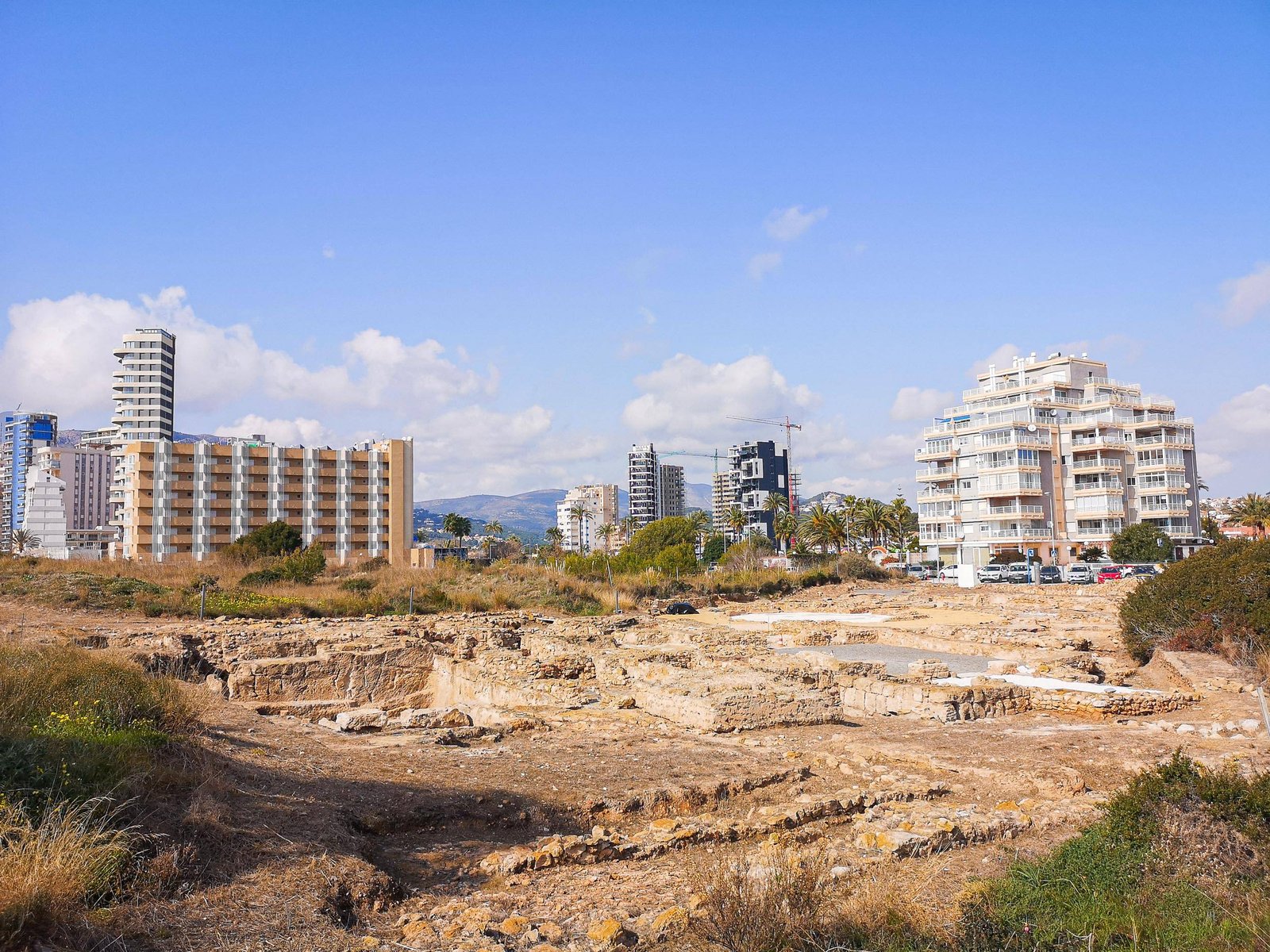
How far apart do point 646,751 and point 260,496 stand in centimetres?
8048

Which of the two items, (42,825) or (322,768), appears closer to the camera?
(42,825)

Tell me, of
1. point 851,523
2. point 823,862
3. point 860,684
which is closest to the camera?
point 823,862

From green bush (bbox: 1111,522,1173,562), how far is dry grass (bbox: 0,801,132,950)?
214ft

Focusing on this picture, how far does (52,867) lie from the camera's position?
16.7 feet

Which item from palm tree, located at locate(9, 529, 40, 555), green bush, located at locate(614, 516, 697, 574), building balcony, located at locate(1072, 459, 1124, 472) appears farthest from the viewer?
palm tree, located at locate(9, 529, 40, 555)

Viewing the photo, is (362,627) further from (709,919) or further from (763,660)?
(709,919)

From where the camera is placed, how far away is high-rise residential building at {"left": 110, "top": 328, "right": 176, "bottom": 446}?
117 m

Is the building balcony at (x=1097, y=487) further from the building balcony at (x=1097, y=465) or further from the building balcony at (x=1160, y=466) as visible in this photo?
the building balcony at (x=1160, y=466)

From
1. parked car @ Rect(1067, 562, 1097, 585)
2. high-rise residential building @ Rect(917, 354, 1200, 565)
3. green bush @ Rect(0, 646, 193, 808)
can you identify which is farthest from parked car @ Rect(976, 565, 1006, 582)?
green bush @ Rect(0, 646, 193, 808)

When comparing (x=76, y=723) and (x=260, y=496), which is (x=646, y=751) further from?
(x=260, y=496)

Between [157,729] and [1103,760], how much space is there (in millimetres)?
11449

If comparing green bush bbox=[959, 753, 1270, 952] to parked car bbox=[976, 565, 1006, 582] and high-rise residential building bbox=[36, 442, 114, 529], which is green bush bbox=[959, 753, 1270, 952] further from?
high-rise residential building bbox=[36, 442, 114, 529]

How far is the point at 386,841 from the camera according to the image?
793 cm

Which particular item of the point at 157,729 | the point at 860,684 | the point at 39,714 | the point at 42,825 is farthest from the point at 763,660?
the point at 42,825
